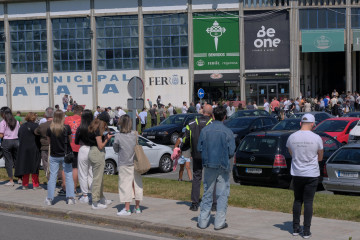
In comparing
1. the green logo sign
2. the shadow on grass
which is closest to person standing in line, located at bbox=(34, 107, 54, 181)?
the shadow on grass

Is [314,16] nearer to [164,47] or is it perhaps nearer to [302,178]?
[164,47]

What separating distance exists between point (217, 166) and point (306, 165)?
4.35 feet

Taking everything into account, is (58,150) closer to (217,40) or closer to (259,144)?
(259,144)

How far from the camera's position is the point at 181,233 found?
31.1ft

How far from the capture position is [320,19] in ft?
186

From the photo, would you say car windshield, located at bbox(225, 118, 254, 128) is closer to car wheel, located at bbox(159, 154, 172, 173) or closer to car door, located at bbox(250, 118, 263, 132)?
car door, located at bbox(250, 118, 263, 132)

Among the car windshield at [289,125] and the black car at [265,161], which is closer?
the black car at [265,161]

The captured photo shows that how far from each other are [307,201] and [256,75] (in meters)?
48.4

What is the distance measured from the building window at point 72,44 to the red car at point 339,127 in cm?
3812

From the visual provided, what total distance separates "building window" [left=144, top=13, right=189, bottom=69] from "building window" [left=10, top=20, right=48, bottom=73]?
10212 mm

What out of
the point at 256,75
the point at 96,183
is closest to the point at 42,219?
the point at 96,183

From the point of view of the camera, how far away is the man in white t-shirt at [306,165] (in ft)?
28.9

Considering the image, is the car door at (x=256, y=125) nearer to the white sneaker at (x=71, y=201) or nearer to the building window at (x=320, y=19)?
the white sneaker at (x=71, y=201)

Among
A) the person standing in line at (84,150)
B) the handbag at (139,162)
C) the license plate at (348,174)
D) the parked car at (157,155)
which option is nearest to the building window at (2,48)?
the parked car at (157,155)
